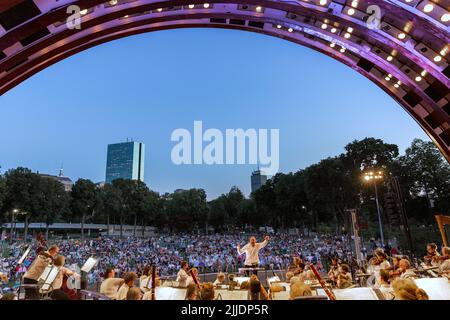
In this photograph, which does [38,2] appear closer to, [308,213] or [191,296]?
[191,296]

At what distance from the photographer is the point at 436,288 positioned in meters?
5.47

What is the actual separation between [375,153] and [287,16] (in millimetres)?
33219

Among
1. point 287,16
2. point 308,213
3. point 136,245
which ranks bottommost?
point 136,245

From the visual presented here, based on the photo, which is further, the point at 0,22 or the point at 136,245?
the point at 136,245

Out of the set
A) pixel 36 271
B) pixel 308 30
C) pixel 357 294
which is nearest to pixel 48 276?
pixel 36 271

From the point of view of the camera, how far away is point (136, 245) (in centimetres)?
4222

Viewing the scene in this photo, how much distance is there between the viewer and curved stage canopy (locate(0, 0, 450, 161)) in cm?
1331

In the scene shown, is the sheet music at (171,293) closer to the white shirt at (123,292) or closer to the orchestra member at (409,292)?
the white shirt at (123,292)

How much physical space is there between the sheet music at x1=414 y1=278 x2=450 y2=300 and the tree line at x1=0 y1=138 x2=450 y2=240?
56.3 feet

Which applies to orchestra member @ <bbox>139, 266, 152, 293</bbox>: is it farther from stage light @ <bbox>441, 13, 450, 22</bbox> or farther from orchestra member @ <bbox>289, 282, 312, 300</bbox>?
stage light @ <bbox>441, 13, 450, 22</bbox>

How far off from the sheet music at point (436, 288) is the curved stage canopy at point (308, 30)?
13.0 meters

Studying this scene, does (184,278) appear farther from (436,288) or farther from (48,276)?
(436,288)

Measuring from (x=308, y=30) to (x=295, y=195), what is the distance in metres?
43.8
